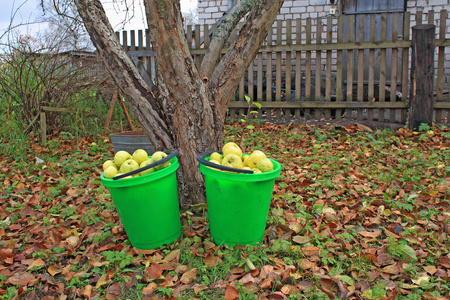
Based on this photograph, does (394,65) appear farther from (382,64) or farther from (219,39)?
(219,39)

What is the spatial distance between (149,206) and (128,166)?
0.92ft

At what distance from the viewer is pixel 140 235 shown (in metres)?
2.21

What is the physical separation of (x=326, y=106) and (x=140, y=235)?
15.1 ft

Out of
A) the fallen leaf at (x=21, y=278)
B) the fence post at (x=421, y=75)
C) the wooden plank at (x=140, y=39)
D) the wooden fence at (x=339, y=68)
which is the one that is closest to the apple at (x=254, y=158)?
the fallen leaf at (x=21, y=278)

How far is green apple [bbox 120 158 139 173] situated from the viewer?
6.98ft

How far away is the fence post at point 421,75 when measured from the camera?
5164 mm

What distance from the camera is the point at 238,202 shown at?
6.70ft

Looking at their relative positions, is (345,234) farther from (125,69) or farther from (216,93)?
(125,69)

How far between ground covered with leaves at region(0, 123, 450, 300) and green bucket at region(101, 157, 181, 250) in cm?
9

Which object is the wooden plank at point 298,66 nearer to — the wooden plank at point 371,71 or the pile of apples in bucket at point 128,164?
the wooden plank at point 371,71

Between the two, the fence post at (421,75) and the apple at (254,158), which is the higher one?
the fence post at (421,75)

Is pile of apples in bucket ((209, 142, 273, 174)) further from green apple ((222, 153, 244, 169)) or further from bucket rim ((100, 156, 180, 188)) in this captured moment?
bucket rim ((100, 156, 180, 188))

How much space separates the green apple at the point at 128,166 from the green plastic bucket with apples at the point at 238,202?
0.41 m

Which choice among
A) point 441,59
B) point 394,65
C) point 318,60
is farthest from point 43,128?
point 441,59
